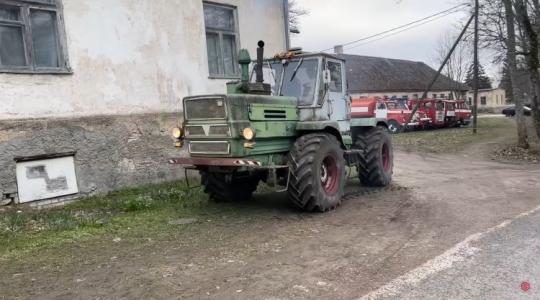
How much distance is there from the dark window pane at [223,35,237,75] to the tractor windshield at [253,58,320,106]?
398 centimetres

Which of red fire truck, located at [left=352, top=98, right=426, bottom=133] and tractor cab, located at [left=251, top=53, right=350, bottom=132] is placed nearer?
tractor cab, located at [left=251, top=53, right=350, bottom=132]

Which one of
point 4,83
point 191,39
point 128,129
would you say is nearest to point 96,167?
point 128,129

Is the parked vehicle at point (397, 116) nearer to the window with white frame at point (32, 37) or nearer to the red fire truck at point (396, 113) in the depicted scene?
the red fire truck at point (396, 113)

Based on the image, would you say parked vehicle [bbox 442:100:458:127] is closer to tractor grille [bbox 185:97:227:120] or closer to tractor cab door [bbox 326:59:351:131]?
tractor cab door [bbox 326:59:351:131]

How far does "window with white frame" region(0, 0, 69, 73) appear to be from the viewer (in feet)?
27.6

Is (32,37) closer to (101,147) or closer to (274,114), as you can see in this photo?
Result: (101,147)

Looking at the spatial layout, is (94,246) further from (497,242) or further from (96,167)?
(497,242)

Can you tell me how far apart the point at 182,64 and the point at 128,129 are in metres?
2.10

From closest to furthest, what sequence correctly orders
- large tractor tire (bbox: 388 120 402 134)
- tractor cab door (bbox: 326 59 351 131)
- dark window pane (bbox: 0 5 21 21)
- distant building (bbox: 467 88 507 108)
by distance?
dark window pane (bbox: 0 5 21 21), tractor cab door (bbox: 326 59 351 131), large tractor tire (bbox: 388 120 402 134), distant building (bbox: 467 88 507 108)

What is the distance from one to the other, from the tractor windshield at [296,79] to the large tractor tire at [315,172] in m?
0.81

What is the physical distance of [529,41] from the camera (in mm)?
17781

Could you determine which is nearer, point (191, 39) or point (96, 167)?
point (96, 167)

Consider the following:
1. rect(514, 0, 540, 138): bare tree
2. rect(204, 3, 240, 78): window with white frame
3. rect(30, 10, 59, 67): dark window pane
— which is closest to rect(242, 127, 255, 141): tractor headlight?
rect(30, 10, 59, 67): dark window pane

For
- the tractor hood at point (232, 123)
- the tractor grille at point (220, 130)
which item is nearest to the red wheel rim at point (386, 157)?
the tractor hood at point (232, 123)
